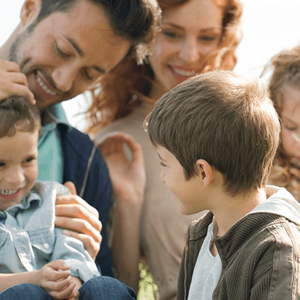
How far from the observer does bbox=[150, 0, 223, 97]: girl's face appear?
5.62 ft

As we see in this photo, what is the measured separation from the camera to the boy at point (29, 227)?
1138mm

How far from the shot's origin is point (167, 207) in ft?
5.93

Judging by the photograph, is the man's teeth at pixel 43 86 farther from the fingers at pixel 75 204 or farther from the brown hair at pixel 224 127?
the brown hair at pixel 224 127

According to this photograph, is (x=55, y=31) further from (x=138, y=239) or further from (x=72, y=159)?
(x=138, y=239)

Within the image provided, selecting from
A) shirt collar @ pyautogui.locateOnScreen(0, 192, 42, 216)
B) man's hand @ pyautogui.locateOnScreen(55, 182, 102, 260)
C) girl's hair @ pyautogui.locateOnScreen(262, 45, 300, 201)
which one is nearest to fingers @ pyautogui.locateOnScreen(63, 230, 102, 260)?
man's hand @ pyautogui.locateOnScreen(55, 182, 102, 260)

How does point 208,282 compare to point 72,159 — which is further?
point 72,159

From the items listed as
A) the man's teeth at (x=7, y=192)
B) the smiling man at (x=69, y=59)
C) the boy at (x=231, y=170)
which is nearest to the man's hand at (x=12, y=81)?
the smiling man at (x=69, y=59)

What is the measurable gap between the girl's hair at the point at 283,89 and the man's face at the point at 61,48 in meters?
0.70

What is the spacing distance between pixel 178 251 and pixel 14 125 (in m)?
0.93

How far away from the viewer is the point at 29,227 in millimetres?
1294

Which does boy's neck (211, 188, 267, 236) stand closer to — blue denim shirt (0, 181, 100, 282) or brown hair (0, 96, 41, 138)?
blue denim shirt (0, 181, 100, 282)

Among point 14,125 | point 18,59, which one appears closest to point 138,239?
point 14,125

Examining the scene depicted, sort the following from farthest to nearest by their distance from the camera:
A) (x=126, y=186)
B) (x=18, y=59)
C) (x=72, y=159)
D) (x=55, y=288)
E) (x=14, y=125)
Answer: (x=126, y=186)
(x=72, y=159)
(x=18, y=59)
(x=14, y=125)
(x=55, y=288)

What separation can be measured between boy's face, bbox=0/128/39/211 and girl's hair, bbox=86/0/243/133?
49cm
